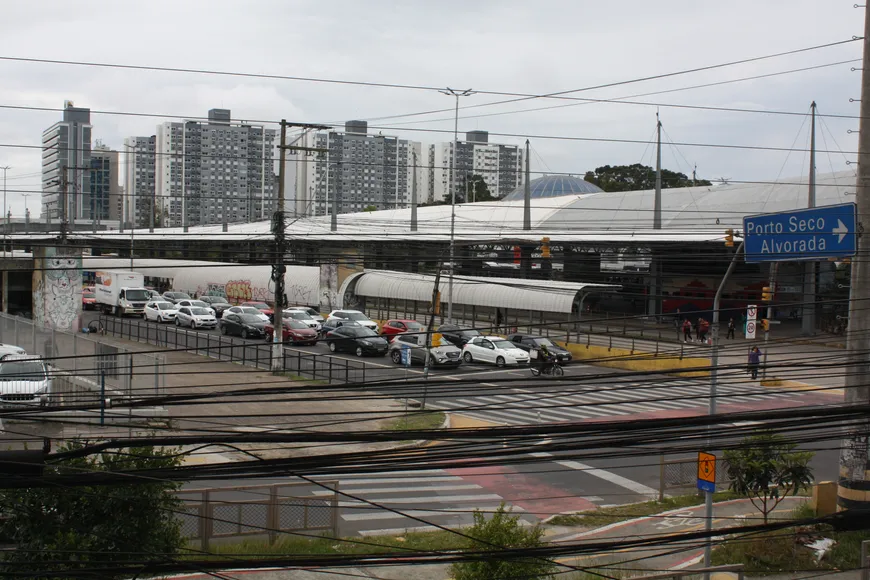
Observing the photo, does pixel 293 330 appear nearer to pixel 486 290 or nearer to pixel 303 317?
pixel 303 317

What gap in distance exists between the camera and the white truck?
42844mm

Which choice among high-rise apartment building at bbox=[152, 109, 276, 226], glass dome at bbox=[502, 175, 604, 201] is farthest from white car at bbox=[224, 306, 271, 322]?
high-rise apartment building at bbox=[152, 109, 276, 226]

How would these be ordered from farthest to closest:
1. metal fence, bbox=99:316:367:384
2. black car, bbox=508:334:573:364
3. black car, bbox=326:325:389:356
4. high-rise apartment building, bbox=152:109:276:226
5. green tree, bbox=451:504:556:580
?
high-rise apartment building, bbox=152:109:276:226
black car, bbox=326:325:389:356
black car, bbox=508:334:573:364
metal fence, bbox=99:316:367:384
green tree, bbox=451:504:556:580

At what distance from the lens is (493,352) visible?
30016 millimetres

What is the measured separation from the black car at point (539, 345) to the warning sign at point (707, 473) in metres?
17.9

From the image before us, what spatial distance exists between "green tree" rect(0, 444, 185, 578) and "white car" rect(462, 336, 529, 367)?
2203 cm

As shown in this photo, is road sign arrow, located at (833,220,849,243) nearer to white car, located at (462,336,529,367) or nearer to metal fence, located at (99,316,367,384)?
metal fence, located at (99,316,367,384)

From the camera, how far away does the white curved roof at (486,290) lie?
117 ft

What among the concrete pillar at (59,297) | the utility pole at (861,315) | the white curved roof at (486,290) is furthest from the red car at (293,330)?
the utility pole at (861,315)

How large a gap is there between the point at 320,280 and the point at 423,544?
118ft

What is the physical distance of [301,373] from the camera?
26.4 meters

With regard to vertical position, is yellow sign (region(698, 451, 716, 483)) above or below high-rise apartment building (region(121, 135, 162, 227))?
below

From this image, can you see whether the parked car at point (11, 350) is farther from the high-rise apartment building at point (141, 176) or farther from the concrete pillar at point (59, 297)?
the high-rise apartment building at point (141, 176)

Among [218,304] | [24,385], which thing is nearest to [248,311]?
[218,304]
